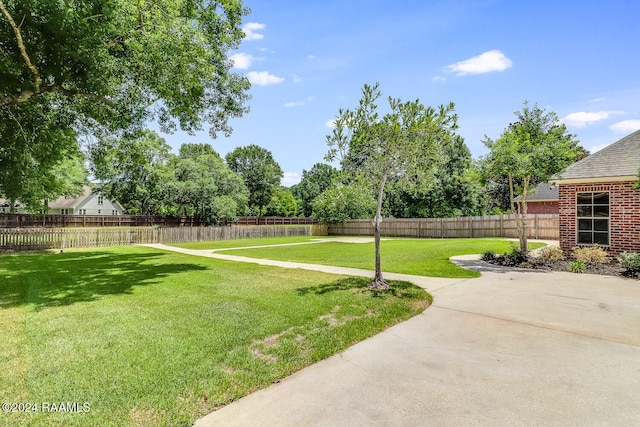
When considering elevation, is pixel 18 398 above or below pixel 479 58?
below

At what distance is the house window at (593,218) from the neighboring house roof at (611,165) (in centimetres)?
66

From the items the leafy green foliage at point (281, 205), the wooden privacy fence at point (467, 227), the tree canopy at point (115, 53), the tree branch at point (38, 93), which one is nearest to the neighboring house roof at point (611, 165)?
the wooden privacy fence at point (467, 227)

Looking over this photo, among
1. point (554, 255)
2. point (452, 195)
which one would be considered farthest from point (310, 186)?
point (554, 255)

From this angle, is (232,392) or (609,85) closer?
(232,392)

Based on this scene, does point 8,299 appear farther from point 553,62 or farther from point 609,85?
point 609,85

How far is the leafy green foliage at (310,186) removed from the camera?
65375 millimetres

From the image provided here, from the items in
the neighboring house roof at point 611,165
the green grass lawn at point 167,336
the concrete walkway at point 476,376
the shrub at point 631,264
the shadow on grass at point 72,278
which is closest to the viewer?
the concrete walkway at point 476,376

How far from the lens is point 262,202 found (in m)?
59.2

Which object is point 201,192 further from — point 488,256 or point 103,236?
point 488,256

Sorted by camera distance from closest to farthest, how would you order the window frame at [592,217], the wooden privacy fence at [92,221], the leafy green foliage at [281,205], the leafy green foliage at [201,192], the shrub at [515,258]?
the window frame at [592,217]
the shrub at [515,258]
the wooden privacy fence at [92,221]
the leafy green foliage at [201,192]
the leafy green foliage at [281,205]

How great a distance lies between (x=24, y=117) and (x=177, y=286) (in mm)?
7769

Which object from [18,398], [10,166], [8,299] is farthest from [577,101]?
[10,166]

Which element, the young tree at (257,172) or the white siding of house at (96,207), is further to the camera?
the young tree at (257,172)

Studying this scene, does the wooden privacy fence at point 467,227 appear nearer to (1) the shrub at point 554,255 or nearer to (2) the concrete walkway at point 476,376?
(1) the shrub at point 554,255
